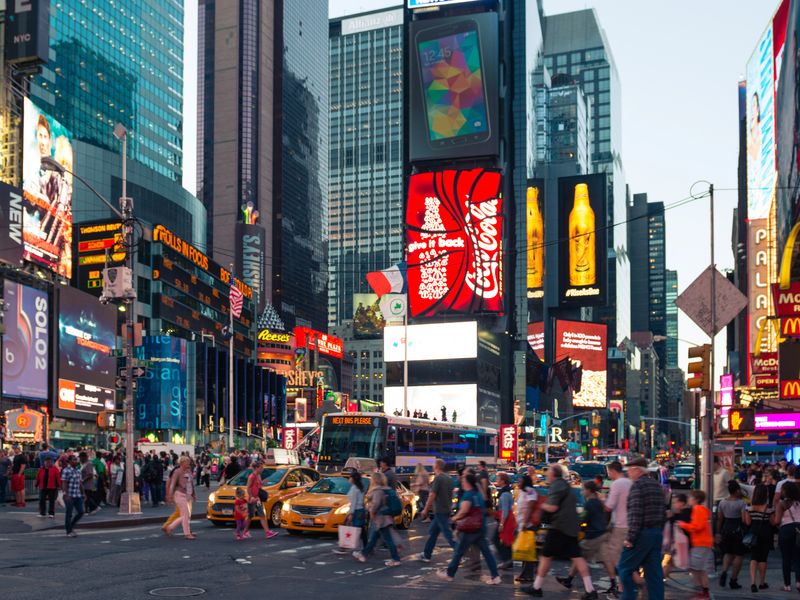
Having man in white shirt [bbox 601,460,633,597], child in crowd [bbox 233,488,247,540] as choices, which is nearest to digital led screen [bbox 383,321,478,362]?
child in crowd [bbox 233,488,247,540]

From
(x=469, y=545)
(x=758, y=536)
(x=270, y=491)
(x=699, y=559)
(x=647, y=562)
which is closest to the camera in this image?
(x=647, y=562)

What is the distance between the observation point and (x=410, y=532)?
2731cm

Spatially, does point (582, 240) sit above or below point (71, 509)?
above

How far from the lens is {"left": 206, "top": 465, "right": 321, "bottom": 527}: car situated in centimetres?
2605

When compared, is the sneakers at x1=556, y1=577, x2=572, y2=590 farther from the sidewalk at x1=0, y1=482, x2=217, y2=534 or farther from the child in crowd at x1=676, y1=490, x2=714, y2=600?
the sidewalk at x1=0, y1=482, x2=217, y2=534

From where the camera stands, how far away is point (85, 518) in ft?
91.2

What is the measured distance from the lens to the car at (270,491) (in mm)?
26047

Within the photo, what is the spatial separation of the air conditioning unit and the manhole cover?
16.9m

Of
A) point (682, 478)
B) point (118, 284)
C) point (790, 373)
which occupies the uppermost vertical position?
point (118, 284)

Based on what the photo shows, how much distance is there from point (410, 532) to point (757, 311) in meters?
54.9

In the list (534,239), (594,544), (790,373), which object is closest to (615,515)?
(594,544)

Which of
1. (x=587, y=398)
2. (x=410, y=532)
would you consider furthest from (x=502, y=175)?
(x=410, y=532)

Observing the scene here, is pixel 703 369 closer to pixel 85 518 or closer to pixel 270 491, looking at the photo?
pixel 270 491

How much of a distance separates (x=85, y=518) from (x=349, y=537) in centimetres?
1132
